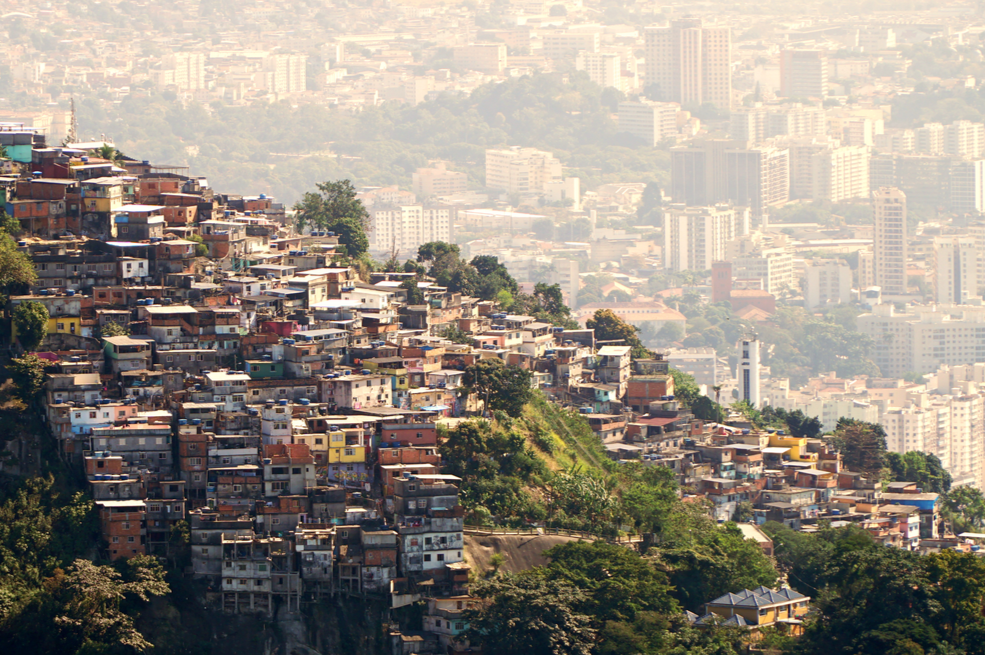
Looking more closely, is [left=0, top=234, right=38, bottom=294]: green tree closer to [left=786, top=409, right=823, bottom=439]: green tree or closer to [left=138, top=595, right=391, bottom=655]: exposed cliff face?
[left=138, top=595, right=391, bottom=655]: exposed cliff face

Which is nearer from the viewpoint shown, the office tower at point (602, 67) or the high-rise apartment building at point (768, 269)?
the high-rise apartment building at point (768, 269)

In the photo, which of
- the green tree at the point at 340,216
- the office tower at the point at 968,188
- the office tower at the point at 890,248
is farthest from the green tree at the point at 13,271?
the office tower at the point at 968,188

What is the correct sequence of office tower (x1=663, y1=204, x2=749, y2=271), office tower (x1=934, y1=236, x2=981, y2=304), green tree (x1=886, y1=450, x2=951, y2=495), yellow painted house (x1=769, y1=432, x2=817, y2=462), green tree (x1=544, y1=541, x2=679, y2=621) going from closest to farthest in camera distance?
green tree (x1=544, y1=541, x2=679, y2=621), yellow painted house (x1=769, y1=432, x2=817, y2=462), green tree (x1=886, y1=450, x2=951, y2=495), office tower (x1=934, y1=236, x2=981, y2=304), office tower (x1=663, y1=204, x2=749, y2=271)

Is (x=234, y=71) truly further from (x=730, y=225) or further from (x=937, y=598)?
(x=937, y=598)

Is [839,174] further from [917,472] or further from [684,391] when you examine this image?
[684,391]

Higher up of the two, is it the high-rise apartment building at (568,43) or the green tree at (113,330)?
the high-rise apartment building at (568,43)

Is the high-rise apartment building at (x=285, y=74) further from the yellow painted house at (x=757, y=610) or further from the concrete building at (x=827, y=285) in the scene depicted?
the yellow painted house at (x=757, y=610)

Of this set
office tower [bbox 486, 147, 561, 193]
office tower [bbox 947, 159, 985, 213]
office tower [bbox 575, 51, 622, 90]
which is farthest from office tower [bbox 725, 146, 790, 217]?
office tower [bbox 575, 51, 622, 90]
